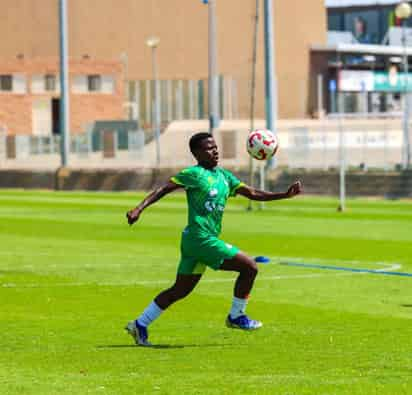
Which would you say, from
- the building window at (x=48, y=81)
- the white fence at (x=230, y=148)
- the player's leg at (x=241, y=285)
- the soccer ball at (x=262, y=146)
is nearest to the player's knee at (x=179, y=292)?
the player's leg at (x=241, y=285)

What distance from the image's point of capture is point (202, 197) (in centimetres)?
1186

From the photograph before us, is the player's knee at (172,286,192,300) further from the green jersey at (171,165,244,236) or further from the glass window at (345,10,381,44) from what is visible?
the glass window at (345,10,381,44)

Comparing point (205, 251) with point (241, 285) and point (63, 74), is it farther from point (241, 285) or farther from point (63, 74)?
point (63, 74)

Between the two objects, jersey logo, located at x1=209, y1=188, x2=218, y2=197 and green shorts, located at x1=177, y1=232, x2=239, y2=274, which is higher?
jersey logo, located at x1=209, y1=188, x2=218, y2=197

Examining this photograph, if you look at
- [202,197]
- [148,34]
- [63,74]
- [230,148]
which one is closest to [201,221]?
[202,197]

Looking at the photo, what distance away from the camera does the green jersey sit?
11852 mm

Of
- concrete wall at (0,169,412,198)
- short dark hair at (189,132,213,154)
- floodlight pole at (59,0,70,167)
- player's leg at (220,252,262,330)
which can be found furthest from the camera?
floodlight pole at (59,0,70,167)

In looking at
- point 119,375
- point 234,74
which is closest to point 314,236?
point 119,375

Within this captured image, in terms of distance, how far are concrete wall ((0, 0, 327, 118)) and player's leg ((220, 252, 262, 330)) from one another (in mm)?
95087

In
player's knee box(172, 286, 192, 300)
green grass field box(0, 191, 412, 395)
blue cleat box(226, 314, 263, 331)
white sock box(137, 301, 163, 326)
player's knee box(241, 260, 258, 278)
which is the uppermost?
player's knee box(241, 260, 258, 278)

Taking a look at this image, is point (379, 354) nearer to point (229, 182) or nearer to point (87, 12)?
point (229, 182)

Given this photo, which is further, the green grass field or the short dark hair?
the short dark hair

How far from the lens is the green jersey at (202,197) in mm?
11852

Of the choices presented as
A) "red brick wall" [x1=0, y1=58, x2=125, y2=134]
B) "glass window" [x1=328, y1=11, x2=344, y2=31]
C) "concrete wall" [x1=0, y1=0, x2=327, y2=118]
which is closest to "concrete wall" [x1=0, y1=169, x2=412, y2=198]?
"red brick wall" [x1=0, y1=58, x2=125, y2=134]
